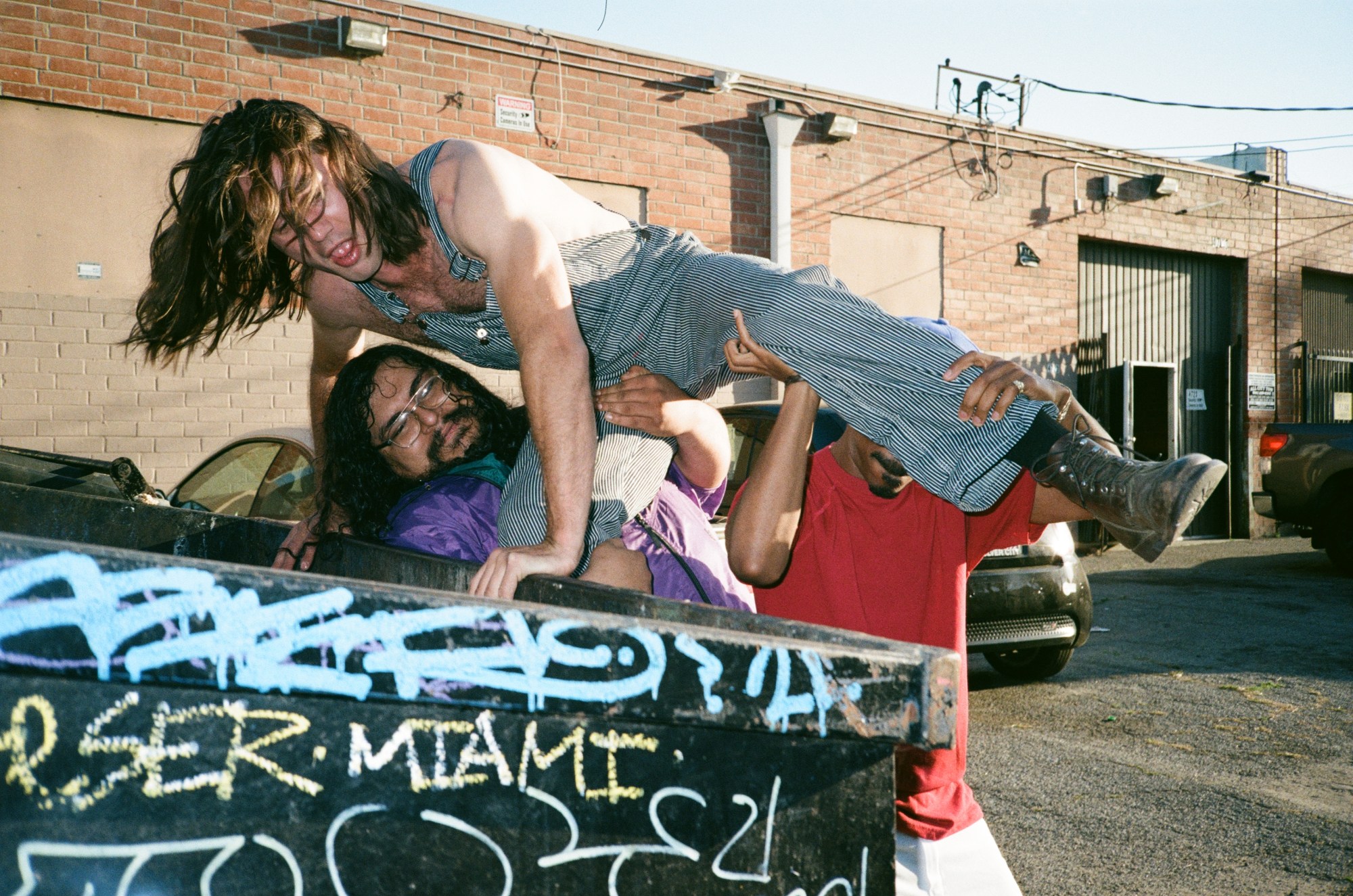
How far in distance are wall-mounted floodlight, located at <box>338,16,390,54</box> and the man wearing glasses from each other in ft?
20.8

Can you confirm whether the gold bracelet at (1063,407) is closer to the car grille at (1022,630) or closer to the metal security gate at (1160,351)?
the car grille at (1022,630)

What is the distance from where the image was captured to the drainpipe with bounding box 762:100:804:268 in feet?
33.8

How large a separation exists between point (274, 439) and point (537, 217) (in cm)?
367

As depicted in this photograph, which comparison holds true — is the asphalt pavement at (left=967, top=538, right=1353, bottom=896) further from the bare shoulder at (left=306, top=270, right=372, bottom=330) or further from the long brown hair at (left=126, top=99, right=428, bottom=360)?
the long brown hair at (left=126, top=99, right=428, bottom=360)

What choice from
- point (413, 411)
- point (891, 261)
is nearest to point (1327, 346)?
point (891, 261)

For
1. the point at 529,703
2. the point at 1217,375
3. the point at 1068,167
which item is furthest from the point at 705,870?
the point at 1217,375

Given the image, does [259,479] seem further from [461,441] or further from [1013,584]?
[1013,584]

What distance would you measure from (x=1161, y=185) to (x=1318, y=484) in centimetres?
532

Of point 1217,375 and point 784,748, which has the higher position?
point 1217,375

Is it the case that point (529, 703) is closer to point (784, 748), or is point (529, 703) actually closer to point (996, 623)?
point (784, 748)

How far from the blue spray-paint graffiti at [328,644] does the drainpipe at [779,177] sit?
31.6ft

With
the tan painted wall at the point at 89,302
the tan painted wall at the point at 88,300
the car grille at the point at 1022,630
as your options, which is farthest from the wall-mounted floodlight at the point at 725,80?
the car grille at the point at 1022,630

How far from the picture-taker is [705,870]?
101 cm

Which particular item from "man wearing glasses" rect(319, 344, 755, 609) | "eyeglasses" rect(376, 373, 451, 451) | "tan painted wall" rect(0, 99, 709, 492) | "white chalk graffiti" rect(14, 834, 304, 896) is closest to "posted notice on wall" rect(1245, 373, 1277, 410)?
"tan painted wall" rect(0, 99, 709, 492)
